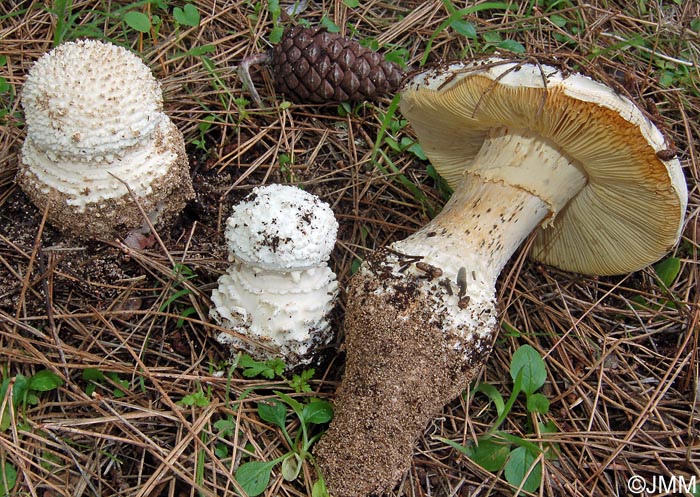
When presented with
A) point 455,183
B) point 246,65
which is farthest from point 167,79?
point 455,183

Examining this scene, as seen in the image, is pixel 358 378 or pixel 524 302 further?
pixel 524 302

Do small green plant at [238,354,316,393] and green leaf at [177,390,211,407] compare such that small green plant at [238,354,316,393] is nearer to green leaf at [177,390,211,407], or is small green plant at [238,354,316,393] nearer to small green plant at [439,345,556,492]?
green leaf at [177,390,211,407]

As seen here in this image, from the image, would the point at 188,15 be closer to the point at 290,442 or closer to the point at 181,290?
the point at 181,290

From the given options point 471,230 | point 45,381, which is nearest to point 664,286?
point 471,230

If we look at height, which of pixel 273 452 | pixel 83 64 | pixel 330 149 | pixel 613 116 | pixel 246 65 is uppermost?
pixel 613 116

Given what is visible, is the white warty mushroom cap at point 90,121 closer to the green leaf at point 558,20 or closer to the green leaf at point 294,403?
the green leaf at point 294,403

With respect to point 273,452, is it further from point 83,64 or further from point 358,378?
point 83,64

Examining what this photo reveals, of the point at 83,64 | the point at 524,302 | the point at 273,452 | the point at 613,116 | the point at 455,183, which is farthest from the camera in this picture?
the point at 455,183
